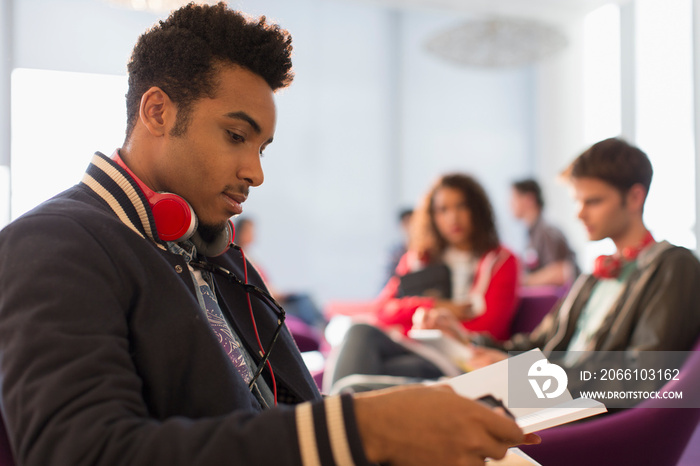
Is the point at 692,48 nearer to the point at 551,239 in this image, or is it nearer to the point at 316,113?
the point at 551,239

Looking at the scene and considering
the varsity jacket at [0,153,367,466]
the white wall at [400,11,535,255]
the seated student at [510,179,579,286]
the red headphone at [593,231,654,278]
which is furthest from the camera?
the white wall at [400,11,535,255]

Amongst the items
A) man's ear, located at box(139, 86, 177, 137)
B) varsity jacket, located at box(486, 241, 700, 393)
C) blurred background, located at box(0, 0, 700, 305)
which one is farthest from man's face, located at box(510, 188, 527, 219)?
man's ear, located at box(139, 86, 177, 137)

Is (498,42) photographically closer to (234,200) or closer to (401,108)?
(401,108)

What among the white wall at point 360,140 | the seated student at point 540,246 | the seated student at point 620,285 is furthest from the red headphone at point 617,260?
the white wall at point 360,140

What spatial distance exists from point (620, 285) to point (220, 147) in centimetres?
149

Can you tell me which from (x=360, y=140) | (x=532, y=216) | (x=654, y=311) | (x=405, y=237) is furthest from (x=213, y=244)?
(x=360, y=140)

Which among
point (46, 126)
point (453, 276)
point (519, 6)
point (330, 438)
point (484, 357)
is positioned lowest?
point (484, 357)

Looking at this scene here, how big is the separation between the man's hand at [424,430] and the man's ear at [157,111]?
1.87 ft

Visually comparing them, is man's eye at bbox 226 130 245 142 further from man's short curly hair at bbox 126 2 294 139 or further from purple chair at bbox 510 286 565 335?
purple chair at bbox 510 286 565 335

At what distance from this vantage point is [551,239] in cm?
504

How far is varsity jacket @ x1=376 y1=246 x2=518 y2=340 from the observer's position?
274 centimetres

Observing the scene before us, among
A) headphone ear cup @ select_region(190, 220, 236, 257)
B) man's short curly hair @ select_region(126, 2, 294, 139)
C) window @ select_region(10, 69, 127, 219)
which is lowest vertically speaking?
headphone ear cup @ select_region(190, 220, 236, 257)

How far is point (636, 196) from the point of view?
1.92 meters

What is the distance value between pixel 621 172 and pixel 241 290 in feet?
4.56
